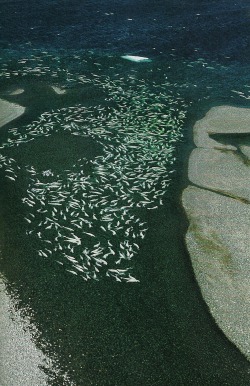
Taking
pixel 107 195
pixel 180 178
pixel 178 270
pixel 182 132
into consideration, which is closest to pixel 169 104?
pixel 182 132

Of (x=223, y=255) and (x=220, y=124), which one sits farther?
(x=220, y=124)

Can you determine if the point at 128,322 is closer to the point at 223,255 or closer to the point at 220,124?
the point at 223,255

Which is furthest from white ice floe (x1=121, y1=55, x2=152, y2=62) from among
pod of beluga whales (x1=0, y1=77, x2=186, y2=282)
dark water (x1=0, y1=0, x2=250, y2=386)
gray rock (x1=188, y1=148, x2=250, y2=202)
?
gray rock (x1=188, y1=148, x2=250, y2=202)

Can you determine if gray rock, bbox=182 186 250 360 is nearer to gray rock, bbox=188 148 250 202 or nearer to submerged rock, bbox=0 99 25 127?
gray rock, bbox=188 148 250 202

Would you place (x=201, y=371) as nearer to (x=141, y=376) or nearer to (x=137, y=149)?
(x=141, y=376)

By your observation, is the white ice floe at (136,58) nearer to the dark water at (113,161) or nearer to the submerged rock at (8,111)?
the dark water at (113,161)

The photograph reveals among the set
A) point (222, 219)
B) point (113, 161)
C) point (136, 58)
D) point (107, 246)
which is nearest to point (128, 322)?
point (107, 246)

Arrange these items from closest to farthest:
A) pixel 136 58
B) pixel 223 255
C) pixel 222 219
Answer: pixel 223 255 < pixel 222 219 < pixel 136 58
